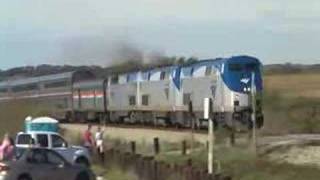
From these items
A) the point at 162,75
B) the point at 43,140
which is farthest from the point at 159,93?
the point at 43,140

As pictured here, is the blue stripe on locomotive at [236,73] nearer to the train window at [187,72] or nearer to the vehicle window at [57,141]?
the train window at [187,72]

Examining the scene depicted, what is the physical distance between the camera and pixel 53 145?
35.4m

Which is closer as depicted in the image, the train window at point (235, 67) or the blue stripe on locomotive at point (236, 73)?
the blue stripe on locomotive at point (236, 73)

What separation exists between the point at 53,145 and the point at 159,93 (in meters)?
23.6

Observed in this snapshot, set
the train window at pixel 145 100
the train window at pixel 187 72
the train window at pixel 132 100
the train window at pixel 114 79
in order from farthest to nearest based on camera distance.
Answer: the train window at pixel 114 79
the train window at pixel 132 100
the train window at pixel 145 100
the train window at pixel 187 72

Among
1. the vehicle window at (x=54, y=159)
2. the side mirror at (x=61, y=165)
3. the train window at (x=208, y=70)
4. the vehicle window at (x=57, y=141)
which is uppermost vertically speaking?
the train window at (x=208, y=70)

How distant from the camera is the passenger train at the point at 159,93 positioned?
49062mm

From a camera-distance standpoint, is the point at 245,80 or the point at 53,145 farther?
the point at 245,80

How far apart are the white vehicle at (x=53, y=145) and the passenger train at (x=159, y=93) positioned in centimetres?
591

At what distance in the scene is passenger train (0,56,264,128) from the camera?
4906 centimetres

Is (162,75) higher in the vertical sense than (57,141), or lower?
higher

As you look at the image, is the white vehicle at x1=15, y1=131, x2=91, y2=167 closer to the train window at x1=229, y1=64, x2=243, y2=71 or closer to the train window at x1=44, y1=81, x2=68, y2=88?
the train window at x1=229, y1=64, x2=243, y2=71

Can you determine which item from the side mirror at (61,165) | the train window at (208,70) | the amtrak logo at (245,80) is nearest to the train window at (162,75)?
the train window at (208,70)

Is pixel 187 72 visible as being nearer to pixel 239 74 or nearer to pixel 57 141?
pixel 239 74
